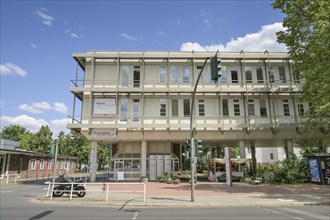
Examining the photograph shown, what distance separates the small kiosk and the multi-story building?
16.1 ft

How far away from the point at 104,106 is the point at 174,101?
7.86 m

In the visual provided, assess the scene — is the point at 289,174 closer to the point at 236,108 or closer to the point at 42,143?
the point at 236,108

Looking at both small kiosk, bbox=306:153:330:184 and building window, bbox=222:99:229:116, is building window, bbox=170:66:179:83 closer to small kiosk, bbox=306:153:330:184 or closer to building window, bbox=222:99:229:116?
building window, bbox=222:99:229:116

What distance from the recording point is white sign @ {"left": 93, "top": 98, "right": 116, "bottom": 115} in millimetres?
27297

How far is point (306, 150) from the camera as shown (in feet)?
93.4

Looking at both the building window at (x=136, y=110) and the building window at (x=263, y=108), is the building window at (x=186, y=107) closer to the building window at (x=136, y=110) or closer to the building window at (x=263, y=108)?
the building window at (x=136, y=110)

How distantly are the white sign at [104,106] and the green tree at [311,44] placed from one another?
57.5ft

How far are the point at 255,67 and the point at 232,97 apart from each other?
4.82 meters

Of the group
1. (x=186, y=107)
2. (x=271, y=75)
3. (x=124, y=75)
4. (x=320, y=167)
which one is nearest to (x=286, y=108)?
(x=271, y=75)

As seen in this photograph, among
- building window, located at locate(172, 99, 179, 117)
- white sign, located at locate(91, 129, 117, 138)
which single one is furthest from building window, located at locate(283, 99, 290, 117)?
white sign, located at locate(91, 129, 117, 138)

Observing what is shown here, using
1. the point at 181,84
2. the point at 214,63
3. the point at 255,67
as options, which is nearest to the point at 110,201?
the point at 214,63

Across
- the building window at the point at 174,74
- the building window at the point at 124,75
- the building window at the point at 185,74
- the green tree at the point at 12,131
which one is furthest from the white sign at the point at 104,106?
the green tree at the point at 12,131

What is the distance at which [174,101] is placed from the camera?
28.5 metres

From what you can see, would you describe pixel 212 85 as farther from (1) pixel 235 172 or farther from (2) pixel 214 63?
(2) pixel 214 63
